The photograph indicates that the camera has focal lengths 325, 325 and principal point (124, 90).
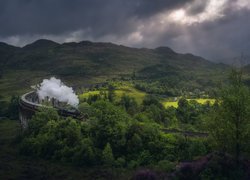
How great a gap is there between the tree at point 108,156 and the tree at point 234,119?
20.3m

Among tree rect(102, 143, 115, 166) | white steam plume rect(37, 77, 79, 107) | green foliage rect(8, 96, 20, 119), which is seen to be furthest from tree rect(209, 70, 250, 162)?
green foliage rect(8, 96, 20, 119)

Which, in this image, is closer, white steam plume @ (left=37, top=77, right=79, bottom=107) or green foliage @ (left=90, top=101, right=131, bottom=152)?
green foliage @ (left=90, top=101, right=131, bottom=152)

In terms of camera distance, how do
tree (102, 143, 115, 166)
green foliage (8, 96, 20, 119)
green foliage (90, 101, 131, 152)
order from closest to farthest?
tree (102, 143, 115, 166) < green foliage (90, 101, 131, 152) < green foliage (8, 96, 20, 119)

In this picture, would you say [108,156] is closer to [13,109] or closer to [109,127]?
[109,127]

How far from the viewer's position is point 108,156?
57250 mm

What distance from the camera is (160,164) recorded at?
50.5 metres

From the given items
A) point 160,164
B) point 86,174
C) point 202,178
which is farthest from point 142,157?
point 202,178

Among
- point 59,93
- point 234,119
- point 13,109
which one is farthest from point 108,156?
point 13,109

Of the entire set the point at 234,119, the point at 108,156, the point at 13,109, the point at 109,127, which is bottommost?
the point at 13,109

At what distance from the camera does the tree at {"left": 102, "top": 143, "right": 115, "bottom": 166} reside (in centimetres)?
5704

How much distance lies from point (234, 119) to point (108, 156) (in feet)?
78.4

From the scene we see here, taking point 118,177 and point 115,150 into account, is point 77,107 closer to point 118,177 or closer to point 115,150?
point 115,150

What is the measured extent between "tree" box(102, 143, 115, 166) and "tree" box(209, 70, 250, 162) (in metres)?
20.3

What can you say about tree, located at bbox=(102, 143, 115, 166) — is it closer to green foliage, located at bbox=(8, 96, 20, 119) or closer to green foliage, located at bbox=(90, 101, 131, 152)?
green foliage, located at bbox=(90, 101, 131, 152)
